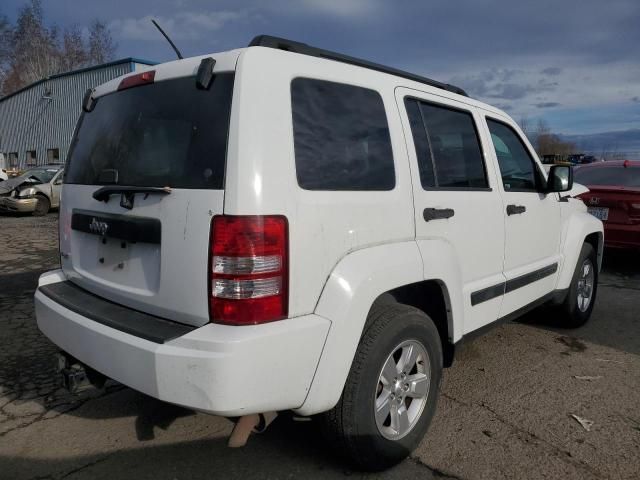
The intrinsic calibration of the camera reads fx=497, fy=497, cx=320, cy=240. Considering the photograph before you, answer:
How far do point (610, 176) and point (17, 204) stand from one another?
46.8 feet

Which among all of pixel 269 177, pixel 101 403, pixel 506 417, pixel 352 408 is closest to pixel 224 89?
pixel 269 177

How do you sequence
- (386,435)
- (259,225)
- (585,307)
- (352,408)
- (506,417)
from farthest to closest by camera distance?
(585,307)
(506,417)
(386,435)
(352,408)
(259,225)

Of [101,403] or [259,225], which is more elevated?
[259,225]

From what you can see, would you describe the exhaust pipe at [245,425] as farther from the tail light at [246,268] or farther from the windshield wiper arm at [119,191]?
the windshield wiper arm at [119,191]

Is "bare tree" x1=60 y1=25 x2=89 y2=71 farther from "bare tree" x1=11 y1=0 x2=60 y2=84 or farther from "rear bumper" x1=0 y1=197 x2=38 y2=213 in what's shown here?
"rear bumper" x1=0 y1=197 x2=38 y2=213

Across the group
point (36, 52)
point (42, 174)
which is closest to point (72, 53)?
point (36, 52)

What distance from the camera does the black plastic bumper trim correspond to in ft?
6.66

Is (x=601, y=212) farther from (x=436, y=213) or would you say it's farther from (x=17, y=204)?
(x=17, y=204)

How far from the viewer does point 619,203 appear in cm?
676

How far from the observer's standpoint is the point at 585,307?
4.80 metres

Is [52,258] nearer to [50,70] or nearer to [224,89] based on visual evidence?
[224,89]

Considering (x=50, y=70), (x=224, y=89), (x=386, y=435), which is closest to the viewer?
(x=224, y=89)

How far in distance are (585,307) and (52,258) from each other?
7.55 meters

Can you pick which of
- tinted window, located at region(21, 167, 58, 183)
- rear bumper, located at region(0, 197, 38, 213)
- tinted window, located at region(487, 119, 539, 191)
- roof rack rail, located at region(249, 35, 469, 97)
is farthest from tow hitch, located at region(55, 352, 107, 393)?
tinted window, located at region(21, 167, 58, 183)
